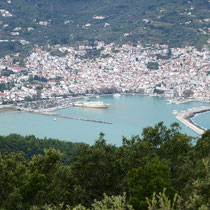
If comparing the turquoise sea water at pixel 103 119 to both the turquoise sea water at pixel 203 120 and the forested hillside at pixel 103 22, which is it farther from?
the forested hillside at pixel 103 22

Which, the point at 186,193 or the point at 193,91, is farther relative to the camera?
the point at 193,91

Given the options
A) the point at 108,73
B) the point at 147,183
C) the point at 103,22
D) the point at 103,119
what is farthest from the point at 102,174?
the point at 103,22

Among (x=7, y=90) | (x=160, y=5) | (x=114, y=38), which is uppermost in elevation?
(x=160, y=5)

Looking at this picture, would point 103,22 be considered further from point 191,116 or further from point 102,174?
point 102,174

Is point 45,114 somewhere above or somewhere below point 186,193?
below

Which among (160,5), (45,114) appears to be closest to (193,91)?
(45,114)

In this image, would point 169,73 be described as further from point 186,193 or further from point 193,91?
point 186,193

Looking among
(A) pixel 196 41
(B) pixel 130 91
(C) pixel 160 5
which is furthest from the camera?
→ (C) pixel 160 5

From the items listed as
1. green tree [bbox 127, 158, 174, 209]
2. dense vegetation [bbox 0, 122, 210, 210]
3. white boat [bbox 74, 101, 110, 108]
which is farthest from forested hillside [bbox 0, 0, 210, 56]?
green tree [bbox 127, 158, 174, 209]
